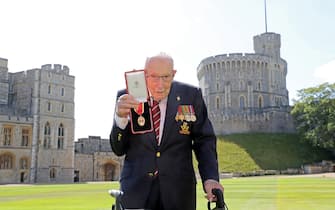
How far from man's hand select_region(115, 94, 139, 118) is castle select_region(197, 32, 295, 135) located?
6556 centimetres

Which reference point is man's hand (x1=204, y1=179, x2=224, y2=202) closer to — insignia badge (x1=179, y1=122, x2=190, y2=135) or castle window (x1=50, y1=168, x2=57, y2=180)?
insignia badge (x1=179, y1=122, x2=190, y2=135)

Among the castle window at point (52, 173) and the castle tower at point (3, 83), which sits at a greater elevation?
the castle tower at point (3, 83)

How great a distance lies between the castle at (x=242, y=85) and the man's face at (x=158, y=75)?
→ 214ft

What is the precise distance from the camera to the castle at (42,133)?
4531 cm

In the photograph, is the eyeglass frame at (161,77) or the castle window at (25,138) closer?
the eyeglass frame at (161,77)

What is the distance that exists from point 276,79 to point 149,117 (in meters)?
76.7

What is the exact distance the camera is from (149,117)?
3457mm

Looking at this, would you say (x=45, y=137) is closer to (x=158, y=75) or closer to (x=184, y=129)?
(x=184, y=129)

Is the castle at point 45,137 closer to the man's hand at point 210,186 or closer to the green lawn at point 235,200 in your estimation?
the green lawn at point 235,200

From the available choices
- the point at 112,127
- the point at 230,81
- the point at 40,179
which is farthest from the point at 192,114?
the point at 230,81

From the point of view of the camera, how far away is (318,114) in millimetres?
55906

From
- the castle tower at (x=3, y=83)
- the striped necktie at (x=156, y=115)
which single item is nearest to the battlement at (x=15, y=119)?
the castle tower at (x=3, y=83)

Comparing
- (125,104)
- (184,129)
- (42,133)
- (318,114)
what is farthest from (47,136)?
(125,104)

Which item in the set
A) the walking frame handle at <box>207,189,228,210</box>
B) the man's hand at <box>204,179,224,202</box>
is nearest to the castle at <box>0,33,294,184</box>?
the man's hand at <box>204,179,224,202</box>
